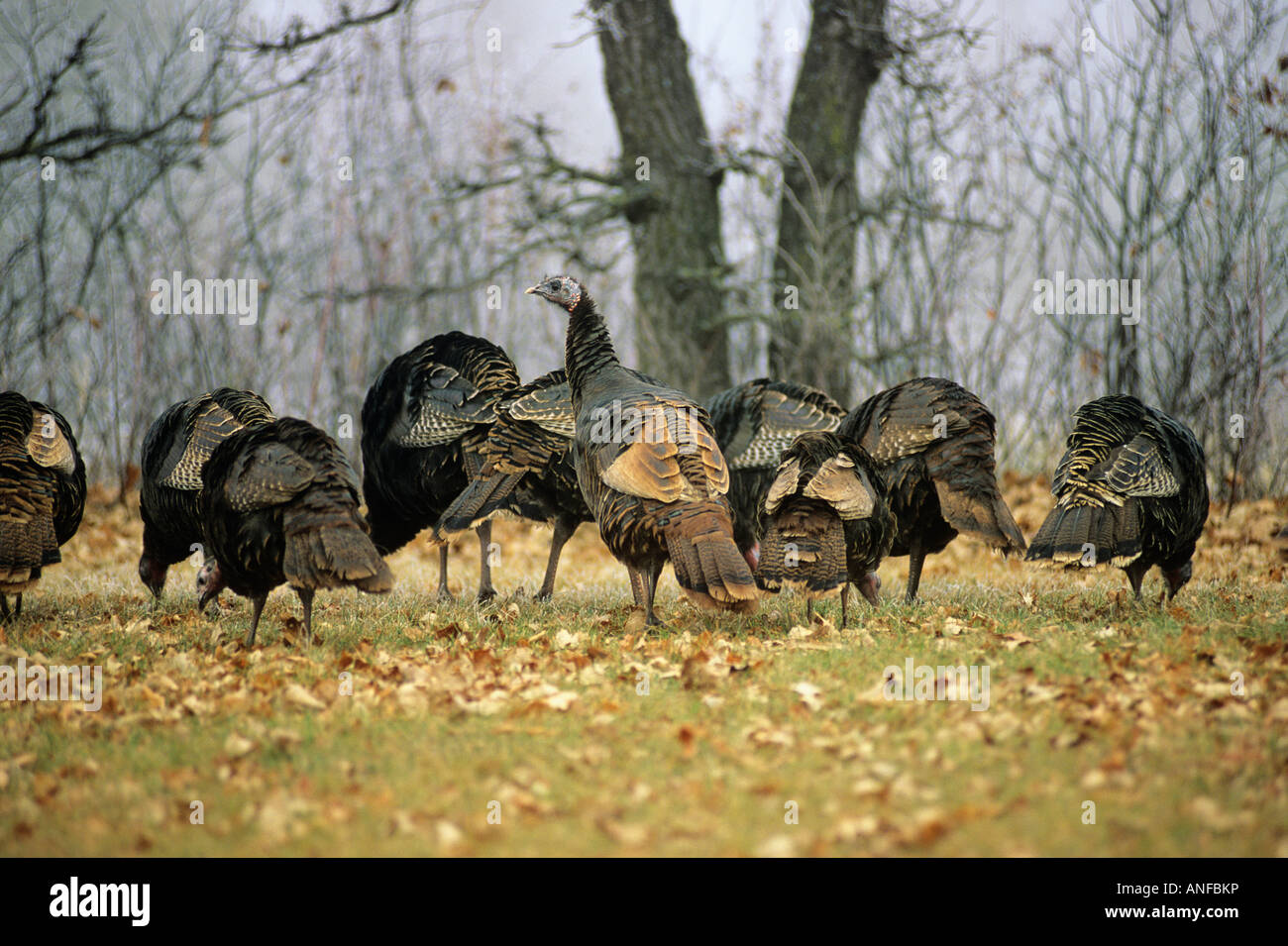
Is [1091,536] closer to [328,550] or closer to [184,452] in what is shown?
[328,550]

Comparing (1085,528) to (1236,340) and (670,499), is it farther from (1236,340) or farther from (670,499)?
(1236,340)

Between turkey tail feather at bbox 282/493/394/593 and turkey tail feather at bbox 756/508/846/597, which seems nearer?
turkey tail feather at bbox 282/493/394/593

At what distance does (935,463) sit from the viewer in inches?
249

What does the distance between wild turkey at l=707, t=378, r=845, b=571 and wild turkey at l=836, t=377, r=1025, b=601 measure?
0.51 metres

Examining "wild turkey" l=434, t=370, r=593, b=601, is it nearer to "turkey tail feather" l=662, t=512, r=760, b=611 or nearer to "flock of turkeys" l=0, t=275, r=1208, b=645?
"flock of turkeys" l=0, t=275, r=1208, b=645

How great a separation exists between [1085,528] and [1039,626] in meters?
0.62

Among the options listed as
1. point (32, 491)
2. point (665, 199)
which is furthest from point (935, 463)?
point (665, 199)

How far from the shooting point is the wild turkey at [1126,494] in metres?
5.78

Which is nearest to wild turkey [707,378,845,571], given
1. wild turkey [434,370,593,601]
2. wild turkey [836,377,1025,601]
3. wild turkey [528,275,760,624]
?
wild turkey [836,377,1025,601]

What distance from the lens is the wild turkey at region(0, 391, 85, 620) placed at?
578 centimetres

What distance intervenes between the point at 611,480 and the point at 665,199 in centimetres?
707

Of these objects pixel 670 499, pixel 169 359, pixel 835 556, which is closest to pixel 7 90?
pixel 169 359

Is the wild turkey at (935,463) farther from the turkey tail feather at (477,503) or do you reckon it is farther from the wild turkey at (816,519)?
the turkey tail feather at (477,503)

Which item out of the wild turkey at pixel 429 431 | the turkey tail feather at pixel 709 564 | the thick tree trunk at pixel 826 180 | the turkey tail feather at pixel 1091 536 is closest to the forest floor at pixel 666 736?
the turkey tail feather at pixel 709 564
